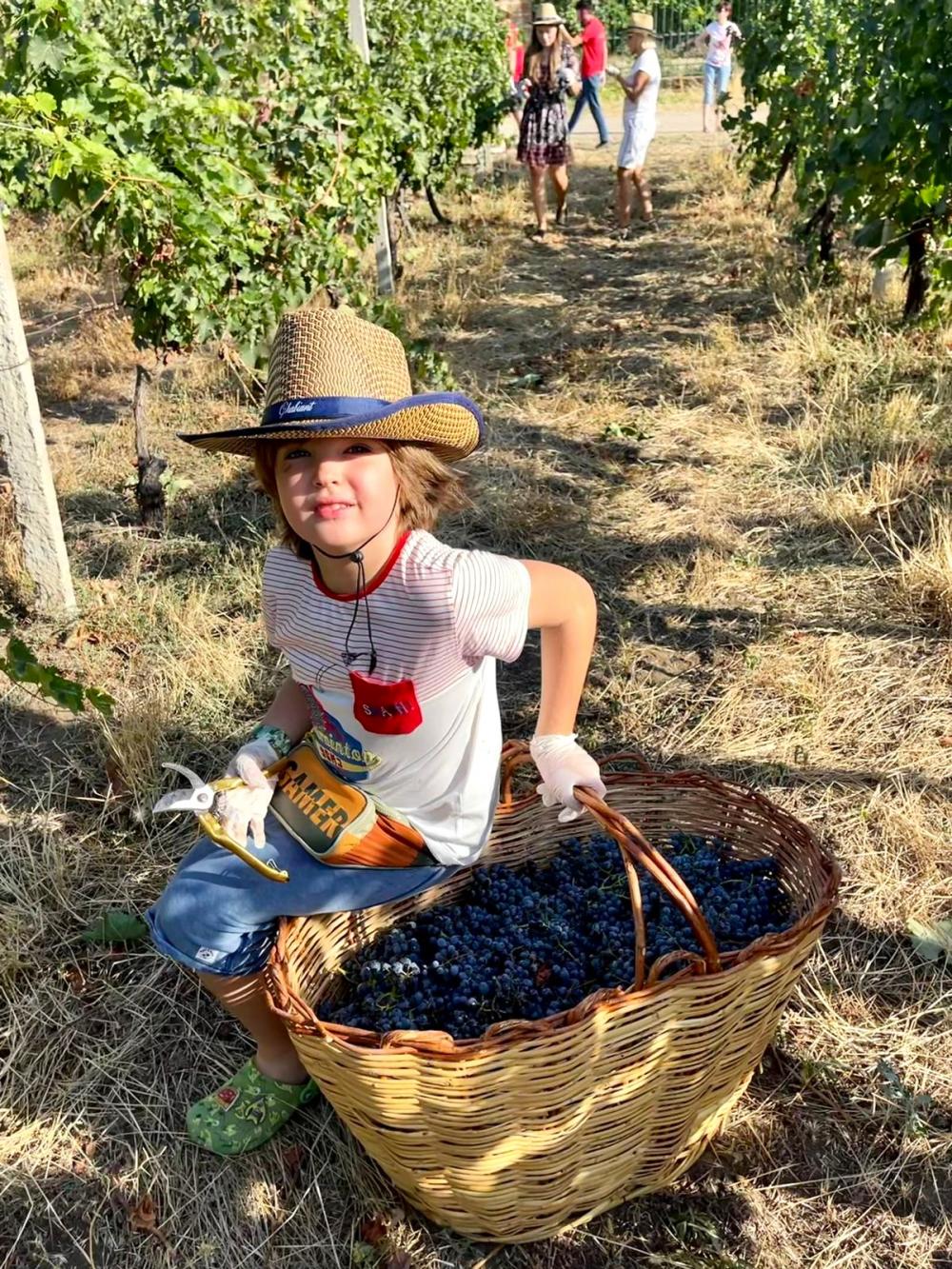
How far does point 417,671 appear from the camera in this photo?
68.8 inches

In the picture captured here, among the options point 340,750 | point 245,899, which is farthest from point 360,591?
point 245,899

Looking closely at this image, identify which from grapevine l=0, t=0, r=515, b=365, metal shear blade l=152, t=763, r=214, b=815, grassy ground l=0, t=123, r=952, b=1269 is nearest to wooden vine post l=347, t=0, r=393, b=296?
grapevine l=0, t=0, r=515, b=365

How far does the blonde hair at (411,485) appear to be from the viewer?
1.70 m

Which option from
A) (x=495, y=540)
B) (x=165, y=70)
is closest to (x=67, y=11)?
(x=165, y=70)

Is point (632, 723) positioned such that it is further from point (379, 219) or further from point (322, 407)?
point (379, 219)

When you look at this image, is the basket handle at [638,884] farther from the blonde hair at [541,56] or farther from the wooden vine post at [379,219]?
the blonde hair at [541,56]

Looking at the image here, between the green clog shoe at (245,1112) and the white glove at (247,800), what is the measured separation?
0.48 metres

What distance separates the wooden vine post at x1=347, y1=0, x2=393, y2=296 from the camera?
5590 mm

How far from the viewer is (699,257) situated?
7.48 meters

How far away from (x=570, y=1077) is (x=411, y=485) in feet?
3.03

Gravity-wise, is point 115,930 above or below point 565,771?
below

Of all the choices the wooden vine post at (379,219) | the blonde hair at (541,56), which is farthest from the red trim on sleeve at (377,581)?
the blonde hair at (541,56)

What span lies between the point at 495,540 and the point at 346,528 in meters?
2.21

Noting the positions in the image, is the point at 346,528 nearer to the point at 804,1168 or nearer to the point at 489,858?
the point at 489,858
